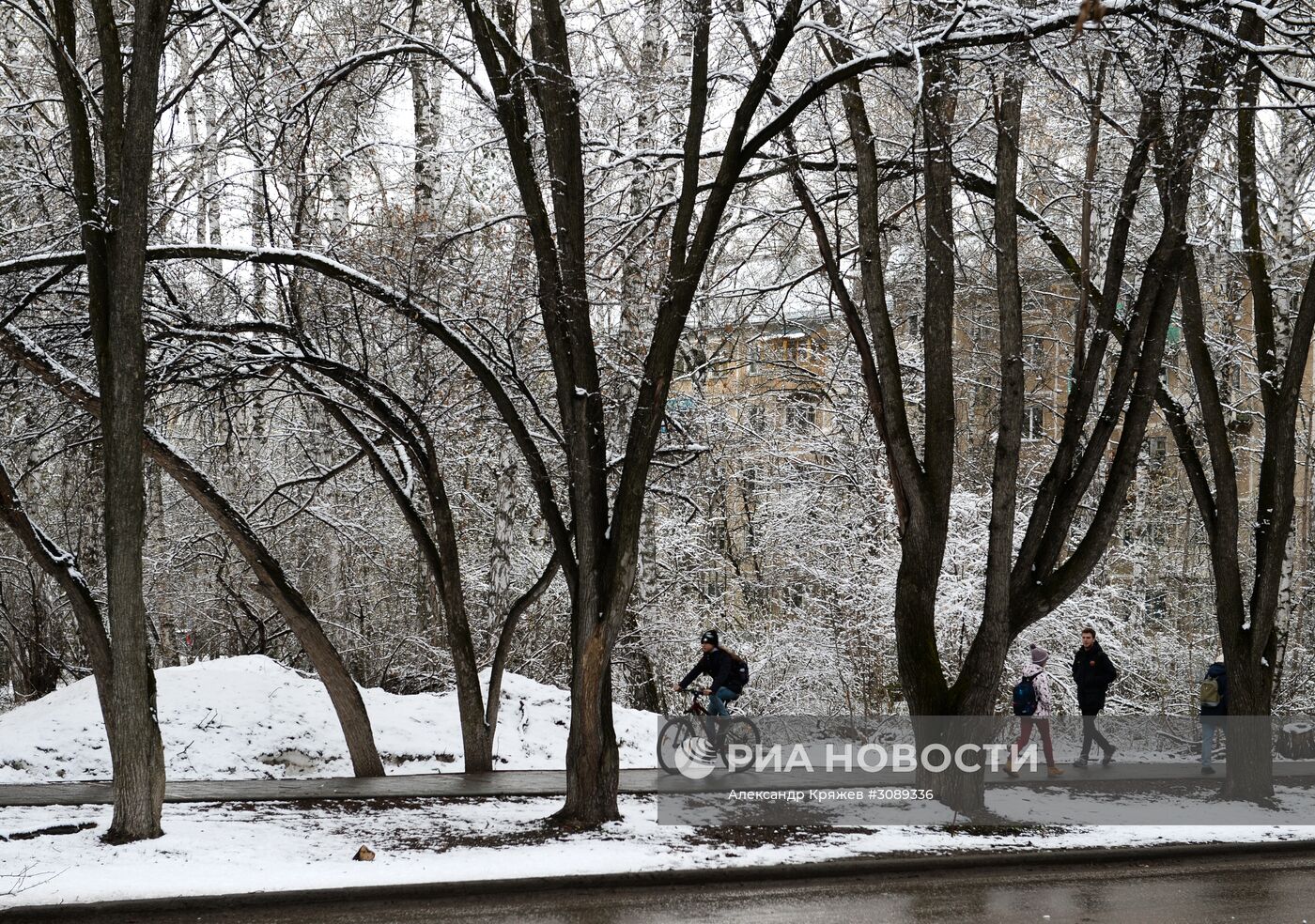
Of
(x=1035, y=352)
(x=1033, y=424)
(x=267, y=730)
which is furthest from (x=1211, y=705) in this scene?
(x=1033, y=424)

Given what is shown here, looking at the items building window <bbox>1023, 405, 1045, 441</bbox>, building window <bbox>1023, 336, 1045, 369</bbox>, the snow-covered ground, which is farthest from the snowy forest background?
the snow-covered ground

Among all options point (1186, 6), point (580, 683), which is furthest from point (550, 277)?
point (1186, 6)

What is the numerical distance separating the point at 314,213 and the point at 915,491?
30.6 ft

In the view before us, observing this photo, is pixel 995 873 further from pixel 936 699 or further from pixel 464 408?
pixel 464 408

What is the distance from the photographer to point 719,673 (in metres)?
13.9

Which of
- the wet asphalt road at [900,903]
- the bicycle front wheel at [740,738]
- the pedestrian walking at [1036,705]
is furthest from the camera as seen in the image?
the pedestrian walking at [1036,705]

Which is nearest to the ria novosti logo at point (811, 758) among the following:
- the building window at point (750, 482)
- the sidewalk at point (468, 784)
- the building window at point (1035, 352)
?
the sidewalk at point (468, 784)

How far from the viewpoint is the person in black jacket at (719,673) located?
45.7ft

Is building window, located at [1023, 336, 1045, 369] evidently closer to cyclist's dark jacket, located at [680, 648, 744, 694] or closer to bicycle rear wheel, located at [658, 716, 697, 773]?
cyclist's dark jacket, located at [680, 648, 744, 694]

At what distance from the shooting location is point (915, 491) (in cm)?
1138

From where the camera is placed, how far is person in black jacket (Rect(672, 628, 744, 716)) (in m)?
13.9

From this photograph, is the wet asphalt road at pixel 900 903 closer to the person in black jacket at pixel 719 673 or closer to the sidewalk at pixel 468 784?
the sidewalk at pixel 468 784

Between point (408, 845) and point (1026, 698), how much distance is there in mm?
8627

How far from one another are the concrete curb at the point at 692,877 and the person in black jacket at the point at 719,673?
455cm
